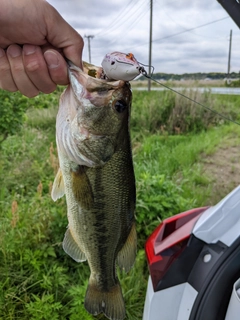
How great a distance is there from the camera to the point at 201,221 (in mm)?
1867

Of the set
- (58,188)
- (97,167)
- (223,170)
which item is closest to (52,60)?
(97,167)

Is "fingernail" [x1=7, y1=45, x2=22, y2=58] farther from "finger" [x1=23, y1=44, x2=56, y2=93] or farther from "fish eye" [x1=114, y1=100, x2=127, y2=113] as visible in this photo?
"fish eye" [x1=114, y1=100, x2=127, y2=113]

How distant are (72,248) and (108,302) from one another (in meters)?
0.33

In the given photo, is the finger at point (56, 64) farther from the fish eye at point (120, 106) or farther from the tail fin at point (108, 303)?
the tail fin at point (108, 303)

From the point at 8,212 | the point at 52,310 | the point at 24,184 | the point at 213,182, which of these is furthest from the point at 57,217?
the point at 213,182

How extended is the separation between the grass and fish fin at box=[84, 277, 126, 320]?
97 centimetres

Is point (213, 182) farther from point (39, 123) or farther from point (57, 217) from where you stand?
point (39, 123)

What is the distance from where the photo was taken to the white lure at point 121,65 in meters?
1.15

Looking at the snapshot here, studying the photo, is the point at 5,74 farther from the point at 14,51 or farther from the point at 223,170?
the point at 223,170

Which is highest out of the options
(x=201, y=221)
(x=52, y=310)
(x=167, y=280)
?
(x=201, y=221)

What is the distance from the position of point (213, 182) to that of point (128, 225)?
4.17m

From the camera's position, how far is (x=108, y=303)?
176cm

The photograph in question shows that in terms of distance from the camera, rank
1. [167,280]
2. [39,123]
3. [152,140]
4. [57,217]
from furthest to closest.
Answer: [39,123] < [152,140] < [57,217] < [167,280]

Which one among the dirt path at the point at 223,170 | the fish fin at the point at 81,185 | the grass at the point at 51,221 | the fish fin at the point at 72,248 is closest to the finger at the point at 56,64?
the fish fin at the point at 81,185
